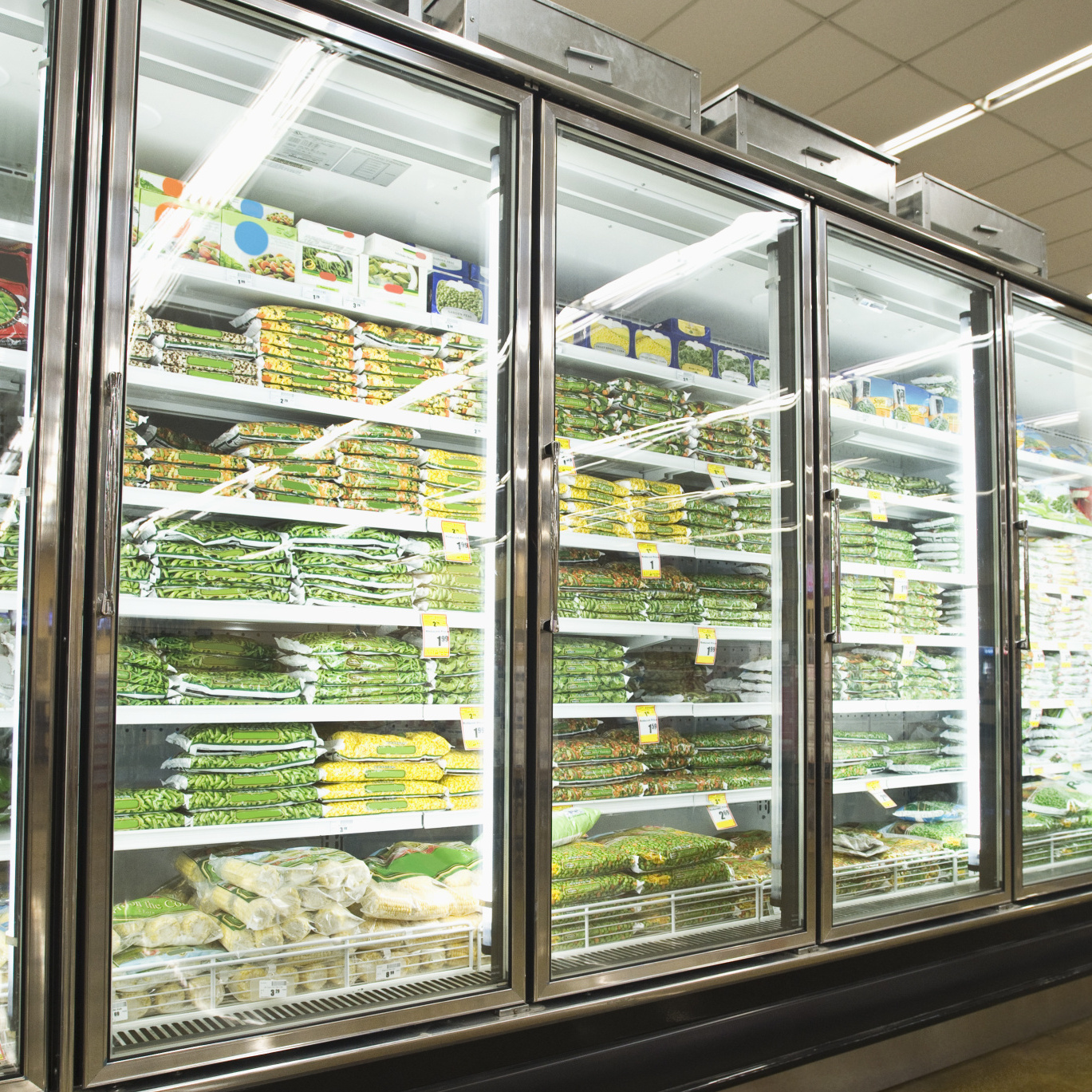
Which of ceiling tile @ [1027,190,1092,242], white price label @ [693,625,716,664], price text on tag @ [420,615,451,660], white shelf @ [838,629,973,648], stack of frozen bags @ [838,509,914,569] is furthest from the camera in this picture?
ceiling tile @ [1027,190,1092,242]

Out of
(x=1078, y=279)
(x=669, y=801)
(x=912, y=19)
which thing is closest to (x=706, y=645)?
(x=669, y=801)

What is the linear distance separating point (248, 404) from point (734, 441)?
4.86 ft

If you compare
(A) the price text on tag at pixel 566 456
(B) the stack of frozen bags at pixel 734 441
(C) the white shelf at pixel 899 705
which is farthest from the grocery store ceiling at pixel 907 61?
(C) the white shelf at pixel 899 705

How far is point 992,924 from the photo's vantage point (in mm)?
3023

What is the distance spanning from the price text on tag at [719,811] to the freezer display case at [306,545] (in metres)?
0.71

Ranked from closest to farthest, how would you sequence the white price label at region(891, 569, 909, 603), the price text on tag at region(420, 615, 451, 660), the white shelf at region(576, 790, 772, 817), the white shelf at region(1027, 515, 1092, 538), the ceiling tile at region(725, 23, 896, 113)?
the price text on tag at region(420, 615, 451, 660) < the white shelf at region(576, 790, 772, 817) < the white price label at region(891, 569, 909, 603) < the white shelf at region(1027, 515, 1092, 538) < the ceiling tile at region(725, 23, 896, 113)

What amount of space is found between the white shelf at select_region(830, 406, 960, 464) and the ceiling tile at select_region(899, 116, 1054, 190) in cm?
210

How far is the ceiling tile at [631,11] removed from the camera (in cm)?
373

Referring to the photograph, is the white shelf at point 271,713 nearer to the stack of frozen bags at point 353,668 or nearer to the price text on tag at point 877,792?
the stack of frozen bags at point 353,668

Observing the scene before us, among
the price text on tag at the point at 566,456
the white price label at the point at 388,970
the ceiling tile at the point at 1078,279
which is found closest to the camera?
the white price label at the point at 388,970

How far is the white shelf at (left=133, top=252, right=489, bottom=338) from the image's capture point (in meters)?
2.03

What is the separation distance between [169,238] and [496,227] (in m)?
0.71

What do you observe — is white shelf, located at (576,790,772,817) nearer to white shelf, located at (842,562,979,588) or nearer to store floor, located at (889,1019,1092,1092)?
white shelf, located at (842,562,979,588)

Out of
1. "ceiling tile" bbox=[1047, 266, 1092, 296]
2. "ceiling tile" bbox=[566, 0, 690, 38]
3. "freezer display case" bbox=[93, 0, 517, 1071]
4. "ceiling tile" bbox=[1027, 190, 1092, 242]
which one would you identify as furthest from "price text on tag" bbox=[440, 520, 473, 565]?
"ceiling tile" bbox=[1047, 266, 1092, 296]
